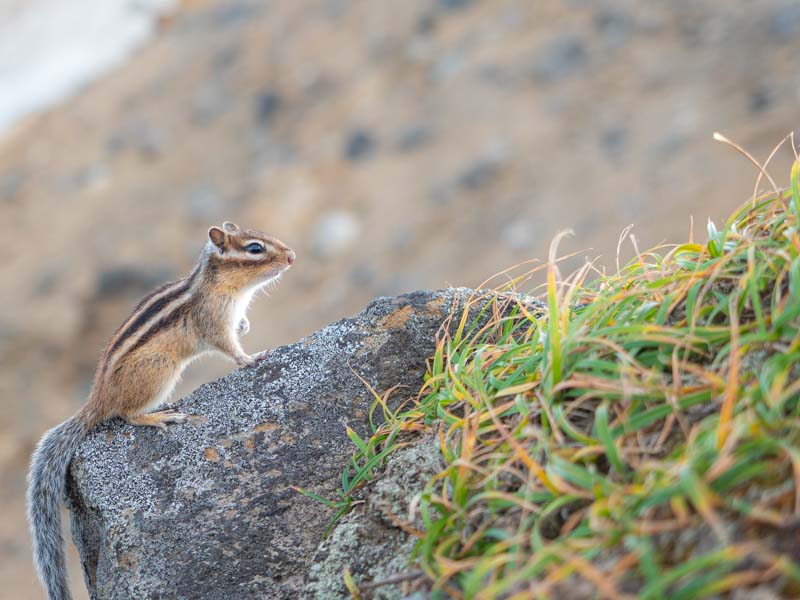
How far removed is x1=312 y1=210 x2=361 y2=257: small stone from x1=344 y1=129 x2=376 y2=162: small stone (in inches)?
55.8

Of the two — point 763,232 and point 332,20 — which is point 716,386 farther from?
point 332,20

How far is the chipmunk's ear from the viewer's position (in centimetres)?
550

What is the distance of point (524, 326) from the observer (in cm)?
414

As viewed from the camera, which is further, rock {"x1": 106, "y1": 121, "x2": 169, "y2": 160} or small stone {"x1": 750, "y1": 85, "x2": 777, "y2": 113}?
rock {"x1": 106, "y1": 121, "x2": 169, "y2": 160}

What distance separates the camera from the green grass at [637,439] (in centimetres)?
236

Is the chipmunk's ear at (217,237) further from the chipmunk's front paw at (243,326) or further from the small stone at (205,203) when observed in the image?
the small stone at (205,203)

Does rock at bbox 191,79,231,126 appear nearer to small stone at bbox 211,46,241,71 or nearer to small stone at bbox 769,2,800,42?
small stone at bbox 211,46,241,71

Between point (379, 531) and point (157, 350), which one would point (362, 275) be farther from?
point (379, 531)

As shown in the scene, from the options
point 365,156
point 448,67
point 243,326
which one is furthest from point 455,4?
point 243,326

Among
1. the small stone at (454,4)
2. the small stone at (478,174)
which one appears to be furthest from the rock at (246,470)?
→ the small stone at (454,4)

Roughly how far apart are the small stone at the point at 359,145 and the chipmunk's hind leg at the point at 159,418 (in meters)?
16.5

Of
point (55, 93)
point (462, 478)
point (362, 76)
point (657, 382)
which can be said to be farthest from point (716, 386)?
point (55, 93)

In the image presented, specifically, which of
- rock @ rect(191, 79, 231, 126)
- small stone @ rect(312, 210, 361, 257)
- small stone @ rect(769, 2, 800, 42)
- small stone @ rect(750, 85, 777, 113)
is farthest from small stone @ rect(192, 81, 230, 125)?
small stone @ rect(769, 2, 800, 42)

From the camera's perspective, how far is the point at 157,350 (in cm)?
486
